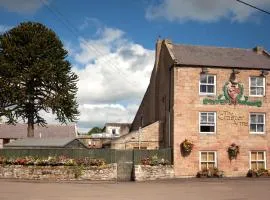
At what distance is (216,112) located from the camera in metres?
32.9

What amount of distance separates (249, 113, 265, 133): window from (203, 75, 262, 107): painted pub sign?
2.97ft

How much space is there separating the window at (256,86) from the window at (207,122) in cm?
391

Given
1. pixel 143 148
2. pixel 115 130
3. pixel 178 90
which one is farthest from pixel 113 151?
pixel 115 130

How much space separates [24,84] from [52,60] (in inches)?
143

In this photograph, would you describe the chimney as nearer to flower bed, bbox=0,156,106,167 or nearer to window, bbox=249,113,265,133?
window, bbox=249,113,265,133

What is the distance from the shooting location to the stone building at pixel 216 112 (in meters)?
32.2

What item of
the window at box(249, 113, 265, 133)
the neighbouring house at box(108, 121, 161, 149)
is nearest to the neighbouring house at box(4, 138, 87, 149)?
the neighbouring house at box(108, 121, 161, 149)

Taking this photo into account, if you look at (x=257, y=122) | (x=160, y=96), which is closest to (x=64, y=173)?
(x=160, y=96)

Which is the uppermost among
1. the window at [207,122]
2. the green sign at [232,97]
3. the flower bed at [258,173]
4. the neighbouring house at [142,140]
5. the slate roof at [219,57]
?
the slate roof at [219,57]

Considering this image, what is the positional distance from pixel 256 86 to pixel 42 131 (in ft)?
139

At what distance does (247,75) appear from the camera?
111ft

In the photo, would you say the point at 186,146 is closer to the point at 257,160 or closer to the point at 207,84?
the point at 207,84

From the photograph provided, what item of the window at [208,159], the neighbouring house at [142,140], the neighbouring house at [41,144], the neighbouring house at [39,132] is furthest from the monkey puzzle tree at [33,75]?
the neighbouring house at [39,132]

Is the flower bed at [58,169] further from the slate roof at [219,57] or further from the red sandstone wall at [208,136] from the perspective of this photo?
the slate roof at [219,57]
